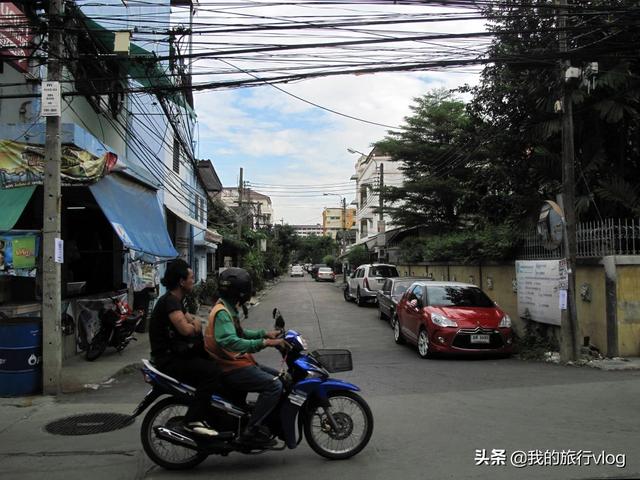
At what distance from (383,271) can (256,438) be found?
19.5 metres

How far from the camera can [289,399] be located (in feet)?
15.6

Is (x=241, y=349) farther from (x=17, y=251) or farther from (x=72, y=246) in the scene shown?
(x=72, y=246)

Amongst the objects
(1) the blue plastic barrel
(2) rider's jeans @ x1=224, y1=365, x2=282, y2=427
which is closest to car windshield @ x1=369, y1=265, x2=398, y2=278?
(1) the blue plastic barrel

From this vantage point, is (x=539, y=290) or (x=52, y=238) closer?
(x=52, y=238)

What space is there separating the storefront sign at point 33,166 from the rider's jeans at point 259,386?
640 centimetres

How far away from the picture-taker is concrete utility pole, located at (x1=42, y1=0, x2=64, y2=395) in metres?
7.87

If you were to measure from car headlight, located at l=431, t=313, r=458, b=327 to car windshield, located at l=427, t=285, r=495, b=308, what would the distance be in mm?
675

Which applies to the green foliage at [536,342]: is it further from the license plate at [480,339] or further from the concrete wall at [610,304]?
the license plate at [480,339]

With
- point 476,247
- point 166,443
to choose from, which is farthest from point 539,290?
point 166,443

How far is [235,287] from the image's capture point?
185 inches

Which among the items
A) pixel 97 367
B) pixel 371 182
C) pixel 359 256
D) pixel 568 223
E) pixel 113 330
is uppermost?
pixel 371 182

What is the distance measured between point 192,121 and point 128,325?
30.7 feet

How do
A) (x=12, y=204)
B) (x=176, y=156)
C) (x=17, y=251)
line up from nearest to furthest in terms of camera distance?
(x=17, y=251) → (x=12, y=204) → (x=176, y=156)

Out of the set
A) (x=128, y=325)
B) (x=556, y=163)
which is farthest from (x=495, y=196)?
(x=128, y=325)
